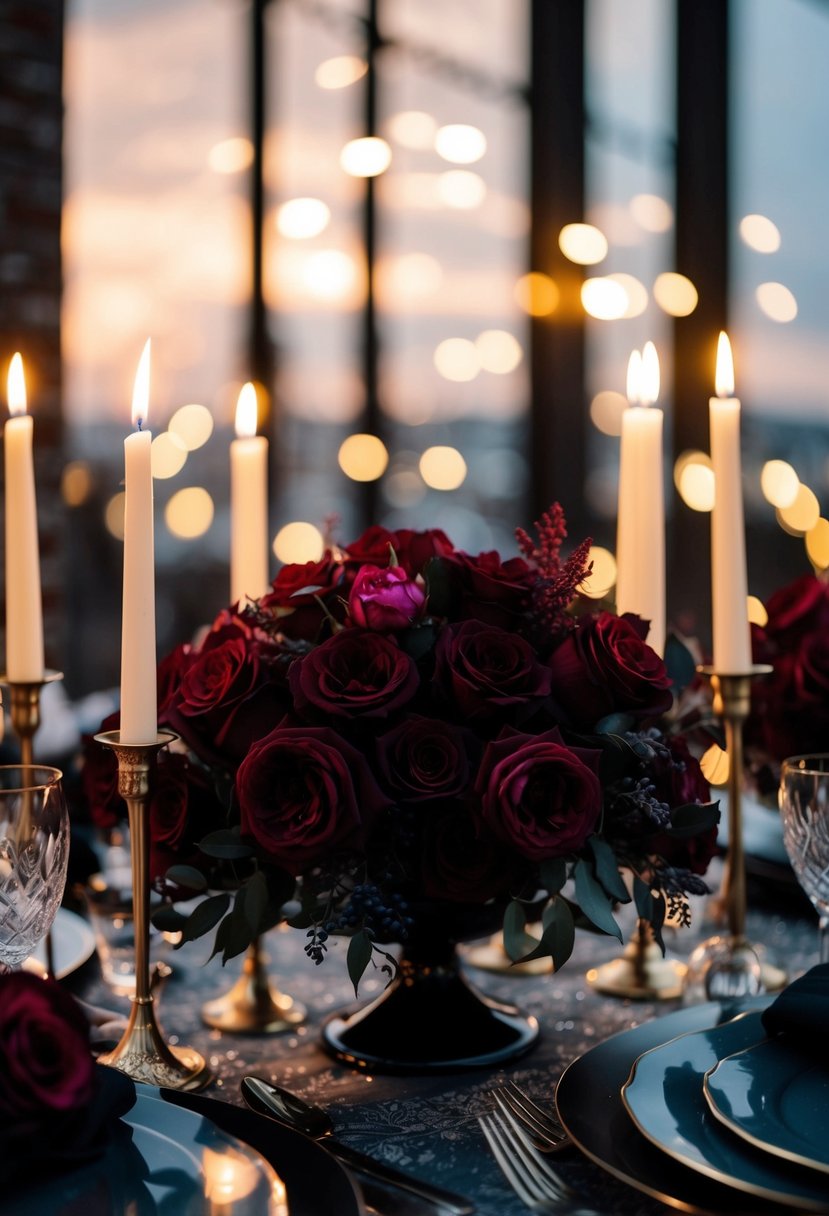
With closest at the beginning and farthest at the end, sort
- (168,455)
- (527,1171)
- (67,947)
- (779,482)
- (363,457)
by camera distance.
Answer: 1. (527,1171)
2. (67,947)
3. (168,455)
4. (363,457)
5. (779,482)

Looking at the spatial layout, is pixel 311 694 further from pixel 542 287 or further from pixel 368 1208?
pixel 542 287

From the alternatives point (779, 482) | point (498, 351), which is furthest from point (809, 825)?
point (779, 482)

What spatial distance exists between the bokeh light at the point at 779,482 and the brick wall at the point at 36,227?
9.75 feet

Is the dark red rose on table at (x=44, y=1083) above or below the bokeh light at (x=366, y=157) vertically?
below

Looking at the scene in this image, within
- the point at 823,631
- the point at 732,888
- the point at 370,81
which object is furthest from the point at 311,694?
the point at 370,81

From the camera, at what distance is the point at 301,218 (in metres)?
3.39

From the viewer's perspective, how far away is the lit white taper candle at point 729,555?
101 cm

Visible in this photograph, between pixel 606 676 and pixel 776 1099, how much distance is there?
29 cm

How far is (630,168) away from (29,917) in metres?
4.31

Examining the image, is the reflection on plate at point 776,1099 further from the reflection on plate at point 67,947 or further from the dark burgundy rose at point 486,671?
the reflection on plate at point 67,947

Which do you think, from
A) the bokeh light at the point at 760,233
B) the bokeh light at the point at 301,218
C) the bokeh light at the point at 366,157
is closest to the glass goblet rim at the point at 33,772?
the bokeh light at the point at 301,218

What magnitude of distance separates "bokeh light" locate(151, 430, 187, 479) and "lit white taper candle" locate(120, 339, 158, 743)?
2.33 meters

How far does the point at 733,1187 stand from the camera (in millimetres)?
597

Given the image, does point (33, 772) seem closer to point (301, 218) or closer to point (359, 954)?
point (359, 954)
